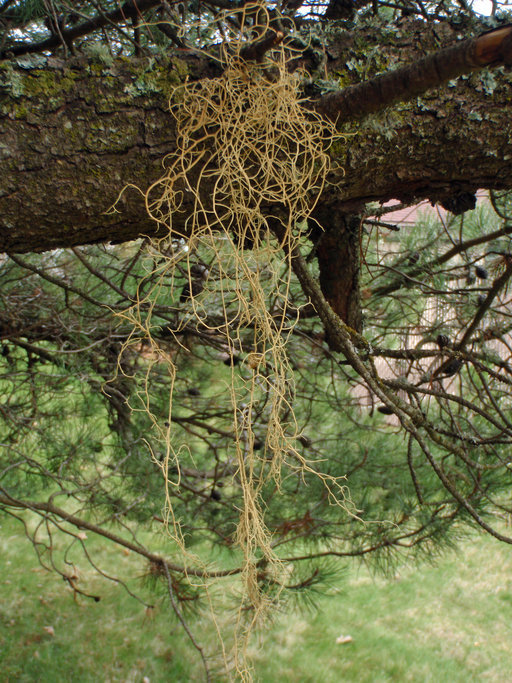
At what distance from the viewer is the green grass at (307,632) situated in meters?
2.04

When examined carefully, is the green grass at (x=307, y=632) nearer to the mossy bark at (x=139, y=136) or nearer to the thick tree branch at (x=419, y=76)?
the mossy bark at (x=139, y=136)

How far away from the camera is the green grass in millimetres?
2035

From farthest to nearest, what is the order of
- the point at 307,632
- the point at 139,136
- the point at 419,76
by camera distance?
the point at 307,632 < the point at 139,136 < the point at 419,76

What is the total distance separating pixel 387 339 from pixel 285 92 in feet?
3.68

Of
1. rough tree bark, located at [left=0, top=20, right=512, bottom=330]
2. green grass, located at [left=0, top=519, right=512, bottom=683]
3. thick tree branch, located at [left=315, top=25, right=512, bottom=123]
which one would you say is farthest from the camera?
green grass, located at [left=0, top=519, right=512, bottom=683]

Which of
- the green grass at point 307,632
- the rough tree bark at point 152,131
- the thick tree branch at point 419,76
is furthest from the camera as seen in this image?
the green grass at point 307,632

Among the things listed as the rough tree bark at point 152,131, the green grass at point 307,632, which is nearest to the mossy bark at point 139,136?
the rough tree bark at point 152,131

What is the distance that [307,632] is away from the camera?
227 cm

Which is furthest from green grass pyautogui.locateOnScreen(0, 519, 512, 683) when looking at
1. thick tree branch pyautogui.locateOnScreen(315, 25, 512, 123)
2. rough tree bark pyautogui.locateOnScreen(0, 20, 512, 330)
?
thick tree branch pyautogui.locateOnScreen(315, 25, 512, 123)

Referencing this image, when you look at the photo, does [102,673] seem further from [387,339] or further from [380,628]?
[387,339]

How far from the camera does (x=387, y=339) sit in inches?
65.0

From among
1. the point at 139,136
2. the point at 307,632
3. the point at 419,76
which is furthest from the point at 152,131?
the point at 307,632

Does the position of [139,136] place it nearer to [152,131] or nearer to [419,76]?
[152,131]

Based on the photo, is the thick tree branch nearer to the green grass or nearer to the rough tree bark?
the rough tree bark
